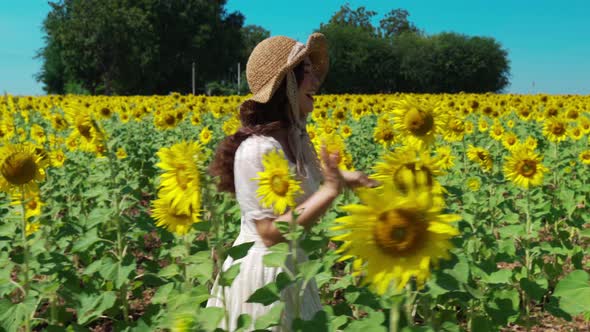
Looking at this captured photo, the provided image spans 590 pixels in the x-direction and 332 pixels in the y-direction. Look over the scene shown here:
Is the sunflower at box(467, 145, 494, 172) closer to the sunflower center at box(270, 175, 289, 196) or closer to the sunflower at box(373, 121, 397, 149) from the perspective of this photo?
the sunflower at box(373, 121, 397, 149)

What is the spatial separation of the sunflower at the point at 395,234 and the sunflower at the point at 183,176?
0.60 m

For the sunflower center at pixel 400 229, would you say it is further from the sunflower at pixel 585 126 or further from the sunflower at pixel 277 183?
the sunflower at pixel 585 126

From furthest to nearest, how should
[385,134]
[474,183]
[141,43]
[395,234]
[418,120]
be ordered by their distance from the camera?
1. [141,43]
2. [385,134]
3. [474,183]
4. [418,120]
5. [395,234]

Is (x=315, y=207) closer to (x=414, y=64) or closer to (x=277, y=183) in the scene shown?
(x=277, y=183)

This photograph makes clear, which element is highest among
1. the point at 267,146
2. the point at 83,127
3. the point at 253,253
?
the point at 83,127

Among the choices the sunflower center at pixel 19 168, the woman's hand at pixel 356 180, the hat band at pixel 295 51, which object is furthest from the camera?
the sunflower center at pixel 19 168

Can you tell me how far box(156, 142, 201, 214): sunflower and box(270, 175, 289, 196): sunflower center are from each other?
206 millimetres

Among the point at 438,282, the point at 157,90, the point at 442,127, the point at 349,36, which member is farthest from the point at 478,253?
the point at 349,36

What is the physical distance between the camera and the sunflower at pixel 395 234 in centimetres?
110

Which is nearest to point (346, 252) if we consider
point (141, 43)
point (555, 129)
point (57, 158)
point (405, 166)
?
point (405, 166)

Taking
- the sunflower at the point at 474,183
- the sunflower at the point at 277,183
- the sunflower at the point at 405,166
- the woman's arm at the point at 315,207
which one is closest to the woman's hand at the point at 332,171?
the woman's arm at the point at 315,207

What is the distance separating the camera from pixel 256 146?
6.92 feet

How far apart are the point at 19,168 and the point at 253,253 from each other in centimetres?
102

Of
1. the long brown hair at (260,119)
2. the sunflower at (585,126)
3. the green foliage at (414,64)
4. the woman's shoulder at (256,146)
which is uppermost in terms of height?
the green foliage at (414,64)
